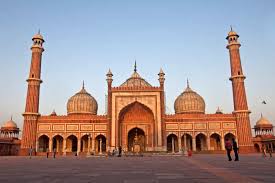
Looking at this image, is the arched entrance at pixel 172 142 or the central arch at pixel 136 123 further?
the arched entrance at pixel 172 142

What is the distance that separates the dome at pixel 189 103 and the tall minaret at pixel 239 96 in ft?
19.5

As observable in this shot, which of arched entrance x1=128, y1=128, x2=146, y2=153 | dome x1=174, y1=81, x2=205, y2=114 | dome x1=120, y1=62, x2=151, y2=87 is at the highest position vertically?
dome x1=120, y1=62, x2=151, y2=87

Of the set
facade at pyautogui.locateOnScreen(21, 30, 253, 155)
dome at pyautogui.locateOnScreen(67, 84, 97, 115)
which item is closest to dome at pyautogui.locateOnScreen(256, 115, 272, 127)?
facade at pyautogui.locateOnScreen(21, 30, 253, 155)

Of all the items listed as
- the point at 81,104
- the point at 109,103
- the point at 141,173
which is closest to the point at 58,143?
the point at 81,104

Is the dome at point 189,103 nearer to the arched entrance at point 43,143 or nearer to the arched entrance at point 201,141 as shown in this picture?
the arched entrance at point 201,141

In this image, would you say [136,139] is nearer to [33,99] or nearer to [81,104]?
[81,104]

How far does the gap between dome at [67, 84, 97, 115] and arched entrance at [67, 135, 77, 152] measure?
4144 mm

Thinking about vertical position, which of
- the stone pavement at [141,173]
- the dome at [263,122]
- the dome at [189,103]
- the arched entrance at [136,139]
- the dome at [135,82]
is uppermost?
the dome at [135,82]

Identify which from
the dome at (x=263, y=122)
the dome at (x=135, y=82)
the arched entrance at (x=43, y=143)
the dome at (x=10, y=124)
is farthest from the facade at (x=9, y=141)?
the dome at (x=263, y=122)

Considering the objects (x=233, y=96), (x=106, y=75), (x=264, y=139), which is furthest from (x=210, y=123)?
(x=106, y=75)

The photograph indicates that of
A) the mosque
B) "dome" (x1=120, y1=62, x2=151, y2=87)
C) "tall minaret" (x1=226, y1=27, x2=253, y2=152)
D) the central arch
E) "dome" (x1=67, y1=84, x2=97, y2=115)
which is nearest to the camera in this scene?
"tall minaret" (x1=226, y1=27, x2=253, y2=152)

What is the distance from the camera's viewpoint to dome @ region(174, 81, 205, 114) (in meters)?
38.9

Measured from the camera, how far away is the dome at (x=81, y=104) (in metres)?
39.3

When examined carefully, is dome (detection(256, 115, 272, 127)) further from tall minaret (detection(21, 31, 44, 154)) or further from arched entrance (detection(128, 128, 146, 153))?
tall minaret (detection(21, 31, 44, 154))
